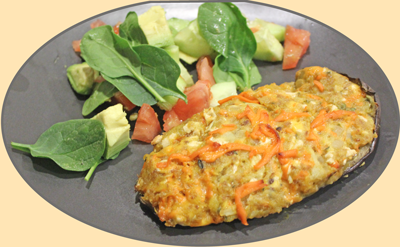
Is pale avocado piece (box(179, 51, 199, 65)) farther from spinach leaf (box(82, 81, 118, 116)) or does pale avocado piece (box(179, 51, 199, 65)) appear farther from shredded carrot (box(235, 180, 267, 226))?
shredded carrot (box(235, 180, 267, 226))

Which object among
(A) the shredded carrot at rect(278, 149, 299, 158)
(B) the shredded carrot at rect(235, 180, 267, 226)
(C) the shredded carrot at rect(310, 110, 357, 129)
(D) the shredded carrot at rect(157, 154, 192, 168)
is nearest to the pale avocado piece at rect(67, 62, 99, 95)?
(D) the shredded carrot at rect(157, 154, 192, 168)

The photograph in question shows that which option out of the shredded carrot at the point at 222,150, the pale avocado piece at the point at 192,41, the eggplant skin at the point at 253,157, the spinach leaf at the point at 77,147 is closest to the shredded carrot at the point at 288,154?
the eggplant skin at the point at 253,157

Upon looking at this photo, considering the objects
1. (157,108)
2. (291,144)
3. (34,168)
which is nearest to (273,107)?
(291,144)

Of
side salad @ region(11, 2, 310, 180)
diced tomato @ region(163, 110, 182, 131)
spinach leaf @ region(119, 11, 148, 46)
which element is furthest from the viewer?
spinach leaf @ region(119, 11, 148, 46)

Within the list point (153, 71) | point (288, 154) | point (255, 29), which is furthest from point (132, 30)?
point (288, 154)

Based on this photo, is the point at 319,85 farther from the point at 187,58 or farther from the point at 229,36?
the point at 187,58

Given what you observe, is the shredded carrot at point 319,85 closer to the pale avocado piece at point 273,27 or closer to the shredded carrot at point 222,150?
the shredded carrot at point 222,150
